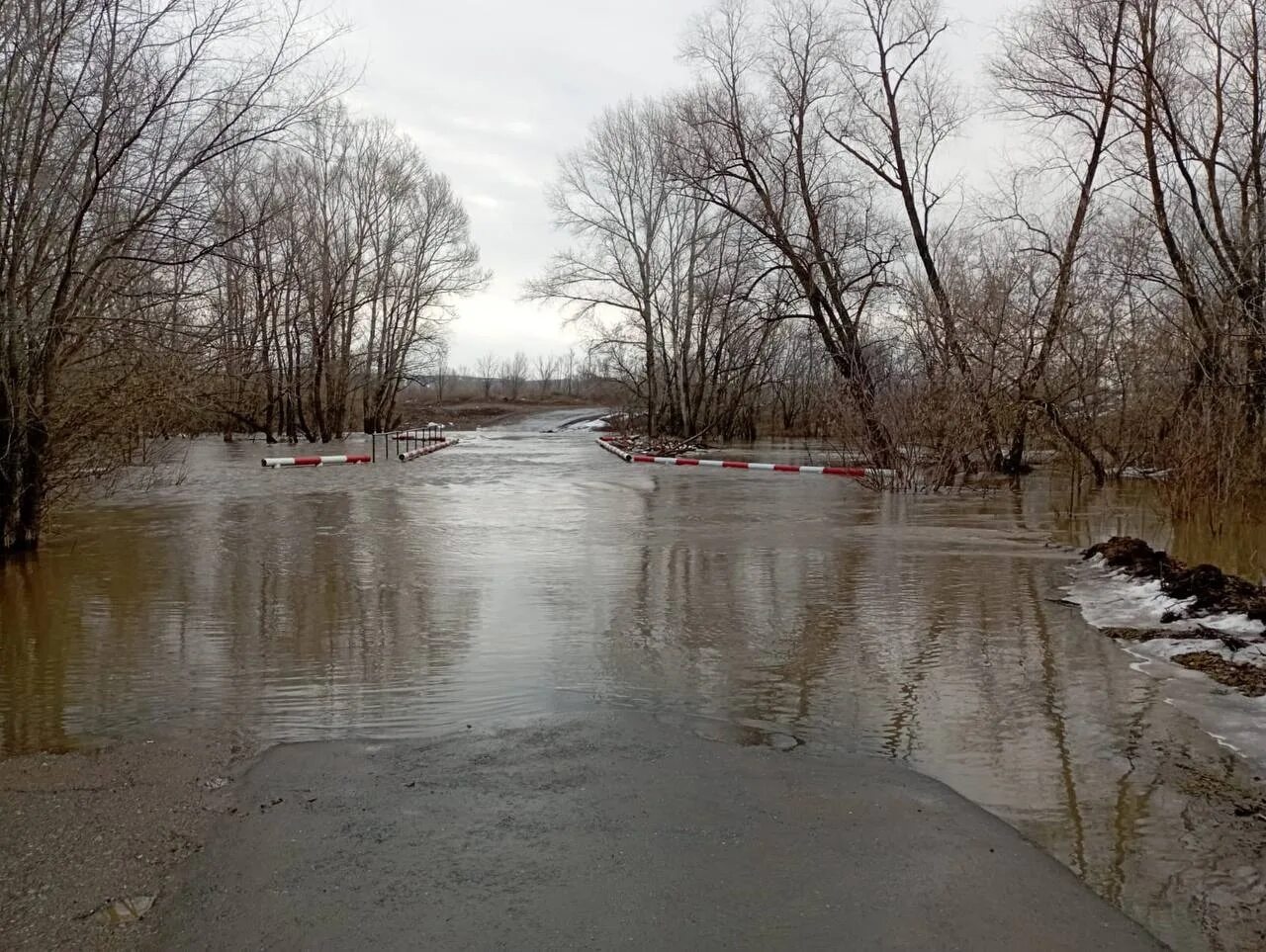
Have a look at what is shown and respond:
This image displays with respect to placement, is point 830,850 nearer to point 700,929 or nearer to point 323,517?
point 700,929

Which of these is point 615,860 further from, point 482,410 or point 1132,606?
point 482,410

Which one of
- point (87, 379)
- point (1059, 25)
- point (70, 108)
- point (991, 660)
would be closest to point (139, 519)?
point (87, 379)

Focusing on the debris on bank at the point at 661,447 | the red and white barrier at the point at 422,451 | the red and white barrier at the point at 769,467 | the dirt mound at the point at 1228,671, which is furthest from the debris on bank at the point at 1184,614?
the debris on bank at the point at 661,447

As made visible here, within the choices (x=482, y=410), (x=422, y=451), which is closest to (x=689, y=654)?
(x=422, y=451)

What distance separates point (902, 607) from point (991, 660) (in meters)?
1.62

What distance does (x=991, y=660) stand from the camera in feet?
19.6

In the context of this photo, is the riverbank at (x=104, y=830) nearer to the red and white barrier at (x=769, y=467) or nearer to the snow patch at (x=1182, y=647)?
the snow patch at (x=1182, y=647)

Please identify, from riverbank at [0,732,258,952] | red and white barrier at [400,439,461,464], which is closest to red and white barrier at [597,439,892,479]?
red and white barrier at [400,439,461,464]

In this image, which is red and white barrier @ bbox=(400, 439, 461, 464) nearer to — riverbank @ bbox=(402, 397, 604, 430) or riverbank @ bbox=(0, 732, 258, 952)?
riverbank @ bbox=(0, 732, 258, 952)

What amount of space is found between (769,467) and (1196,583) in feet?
54.0

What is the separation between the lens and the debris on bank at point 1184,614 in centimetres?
575

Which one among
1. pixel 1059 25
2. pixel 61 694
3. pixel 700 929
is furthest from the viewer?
pixel 1059 25

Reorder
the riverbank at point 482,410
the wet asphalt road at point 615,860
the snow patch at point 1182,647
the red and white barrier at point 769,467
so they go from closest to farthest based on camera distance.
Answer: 1. the wet asphalt road at point 615,860
2. the snow patch at point 1182,647
3. the red and white barrier at point 769,467
4. the riverbank at point 482,410

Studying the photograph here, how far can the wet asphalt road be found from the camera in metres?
2.81
